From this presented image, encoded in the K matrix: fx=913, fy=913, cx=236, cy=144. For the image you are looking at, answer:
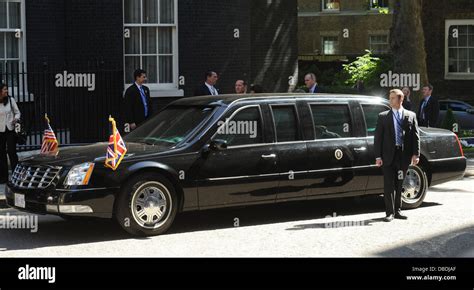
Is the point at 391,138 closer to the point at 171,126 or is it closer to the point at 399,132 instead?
the point at 399,132

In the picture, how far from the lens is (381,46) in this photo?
48.4m

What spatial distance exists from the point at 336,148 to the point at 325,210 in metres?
1.24

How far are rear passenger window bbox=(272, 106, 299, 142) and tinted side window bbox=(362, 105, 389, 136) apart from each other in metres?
1.18

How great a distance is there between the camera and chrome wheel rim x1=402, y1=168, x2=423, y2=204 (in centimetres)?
1241

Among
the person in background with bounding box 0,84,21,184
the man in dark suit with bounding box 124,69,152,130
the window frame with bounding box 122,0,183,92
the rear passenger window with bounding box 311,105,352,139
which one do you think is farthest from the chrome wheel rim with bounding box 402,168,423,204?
Result: the window frame with bounding box 122,0,183,92

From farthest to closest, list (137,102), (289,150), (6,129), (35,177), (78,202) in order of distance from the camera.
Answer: (137,102)
(6,129)
(289,150)
(35,177)
(78,202)

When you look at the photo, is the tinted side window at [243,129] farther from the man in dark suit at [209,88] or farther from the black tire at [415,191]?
the man in dark suit at [209,88]

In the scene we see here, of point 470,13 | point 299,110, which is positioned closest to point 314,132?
point 299,110

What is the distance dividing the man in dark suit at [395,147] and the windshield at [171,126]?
2.18 meters

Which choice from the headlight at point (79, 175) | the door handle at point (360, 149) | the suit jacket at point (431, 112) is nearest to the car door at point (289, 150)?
the door handle at point (360, 149)

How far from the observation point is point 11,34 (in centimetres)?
1828

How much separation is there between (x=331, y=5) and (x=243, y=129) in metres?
38.6

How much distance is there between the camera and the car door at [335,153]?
1151 centimetres

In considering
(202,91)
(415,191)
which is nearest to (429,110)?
(202,91)
